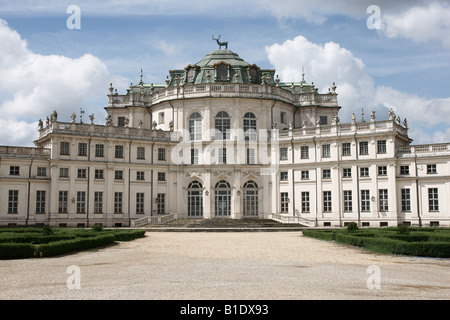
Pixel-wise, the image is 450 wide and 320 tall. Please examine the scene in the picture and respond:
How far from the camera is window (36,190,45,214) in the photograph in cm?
5225

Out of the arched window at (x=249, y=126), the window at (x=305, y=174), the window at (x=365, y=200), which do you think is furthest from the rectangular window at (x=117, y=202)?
the window at (x=365, y=200)

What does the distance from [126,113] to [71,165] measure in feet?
50.5

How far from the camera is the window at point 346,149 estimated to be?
55.2m

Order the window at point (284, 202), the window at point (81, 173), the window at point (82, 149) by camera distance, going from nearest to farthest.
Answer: the window at point (81, 173) → the window at point (82, 149) → the window at point (284, 202)

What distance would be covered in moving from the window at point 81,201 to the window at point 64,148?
14.8 ft

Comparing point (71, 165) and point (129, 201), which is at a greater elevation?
point (71, 165)

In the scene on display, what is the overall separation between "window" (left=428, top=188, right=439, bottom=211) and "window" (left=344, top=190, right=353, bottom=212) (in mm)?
8135

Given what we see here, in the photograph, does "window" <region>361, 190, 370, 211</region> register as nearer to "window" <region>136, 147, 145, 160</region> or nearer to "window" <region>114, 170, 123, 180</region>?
"window" <region>136, 147, 145, 160</region>

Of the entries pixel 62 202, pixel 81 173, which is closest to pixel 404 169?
pixel 81 173

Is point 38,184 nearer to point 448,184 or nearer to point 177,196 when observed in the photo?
Answer: point 177,196

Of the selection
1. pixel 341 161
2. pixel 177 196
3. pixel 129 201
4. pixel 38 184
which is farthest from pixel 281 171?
pixel 38 184

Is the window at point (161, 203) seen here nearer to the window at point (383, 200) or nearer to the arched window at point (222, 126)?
the arched window at point (222, 126)

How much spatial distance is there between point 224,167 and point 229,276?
43.1 metres
